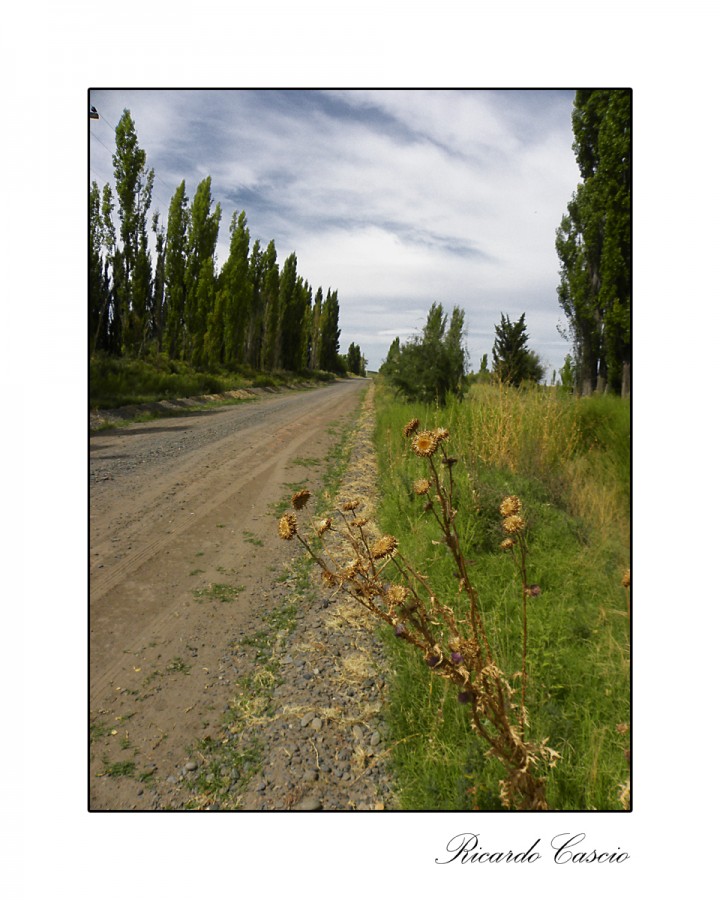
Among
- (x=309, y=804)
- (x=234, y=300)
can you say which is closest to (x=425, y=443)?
A: (x=309, y=804)

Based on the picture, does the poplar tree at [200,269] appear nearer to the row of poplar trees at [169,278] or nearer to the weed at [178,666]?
the row of poplar trees at [169,278]

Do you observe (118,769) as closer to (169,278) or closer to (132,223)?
(132,223)

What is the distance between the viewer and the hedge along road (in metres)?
1.90

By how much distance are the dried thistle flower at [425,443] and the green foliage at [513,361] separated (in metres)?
1.72

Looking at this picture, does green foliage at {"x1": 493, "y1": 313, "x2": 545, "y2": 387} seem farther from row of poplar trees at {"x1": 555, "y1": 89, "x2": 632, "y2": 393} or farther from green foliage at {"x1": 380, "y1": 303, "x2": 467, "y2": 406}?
green foliage at {"x1": 380, "y1": 303, "x2": 467, "y2": 406}

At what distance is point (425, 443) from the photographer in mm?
1269

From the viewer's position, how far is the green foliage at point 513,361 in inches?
126

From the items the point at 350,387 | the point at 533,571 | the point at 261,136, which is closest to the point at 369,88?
the point at 261,136

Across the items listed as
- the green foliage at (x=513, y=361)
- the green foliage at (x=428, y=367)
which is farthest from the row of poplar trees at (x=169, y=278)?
the green foliage at (x=428, y=367)

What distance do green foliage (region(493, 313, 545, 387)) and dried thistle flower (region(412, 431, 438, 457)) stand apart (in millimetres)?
1721

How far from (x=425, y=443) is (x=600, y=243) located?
1.55m

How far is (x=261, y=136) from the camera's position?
2.12 meters

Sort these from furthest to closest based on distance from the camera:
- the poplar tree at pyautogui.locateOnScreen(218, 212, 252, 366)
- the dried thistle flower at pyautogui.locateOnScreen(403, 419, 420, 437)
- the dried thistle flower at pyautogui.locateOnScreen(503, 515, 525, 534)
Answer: the poplar tree at pyautogui.locateOnScreen(218, 212, 252, 366) < the dried thistle flower at pyautogui.locateOnScreen(403, 419, 420, 437) < the dried thistle flower at pyautogui.locateOnScreen(503, 515, 525, 534)

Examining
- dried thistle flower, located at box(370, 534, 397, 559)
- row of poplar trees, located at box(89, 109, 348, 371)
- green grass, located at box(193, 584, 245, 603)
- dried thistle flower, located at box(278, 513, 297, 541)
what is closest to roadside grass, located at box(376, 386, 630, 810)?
dried thistle flower, located at box(370, 534, 397, 559)
